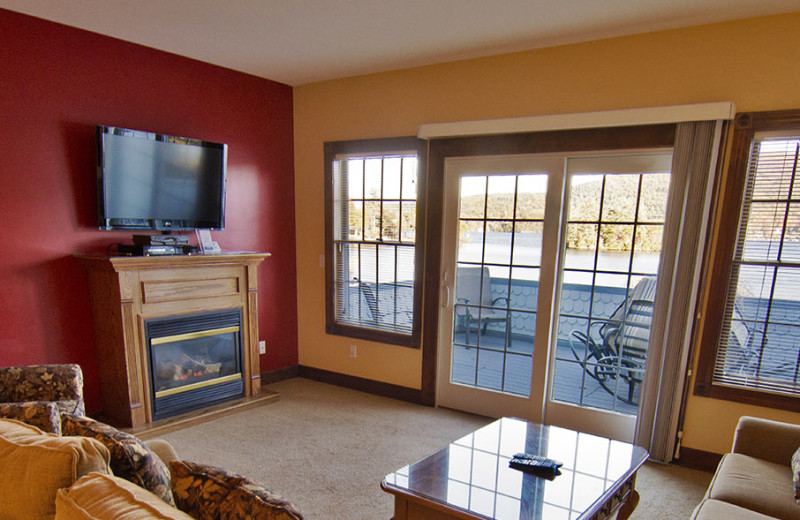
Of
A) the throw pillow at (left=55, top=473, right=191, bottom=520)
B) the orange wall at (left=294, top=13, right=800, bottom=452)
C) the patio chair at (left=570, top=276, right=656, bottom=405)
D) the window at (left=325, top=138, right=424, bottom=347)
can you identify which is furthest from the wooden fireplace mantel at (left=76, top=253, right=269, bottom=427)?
the patio chair at (left=570, top=276, right=656, bottom=405)

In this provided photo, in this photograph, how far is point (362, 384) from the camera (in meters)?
3.98

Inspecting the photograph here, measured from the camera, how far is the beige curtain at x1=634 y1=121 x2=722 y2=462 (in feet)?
8.42

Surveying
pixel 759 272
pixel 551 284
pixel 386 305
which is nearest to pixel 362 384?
pixel 386 305

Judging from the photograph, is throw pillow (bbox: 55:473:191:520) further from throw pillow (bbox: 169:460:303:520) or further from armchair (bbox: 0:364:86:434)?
armchair (bbox: 0:364:86:434)

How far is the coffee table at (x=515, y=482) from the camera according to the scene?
1590mm

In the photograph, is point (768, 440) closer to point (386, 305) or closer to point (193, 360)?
point (386, 305)

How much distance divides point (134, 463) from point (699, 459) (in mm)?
3148

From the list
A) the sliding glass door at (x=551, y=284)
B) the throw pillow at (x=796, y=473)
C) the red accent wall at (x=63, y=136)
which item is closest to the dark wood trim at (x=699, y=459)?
the sliding glass door at (x=551, y=284)

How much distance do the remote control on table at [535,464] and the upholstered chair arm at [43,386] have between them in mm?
2121

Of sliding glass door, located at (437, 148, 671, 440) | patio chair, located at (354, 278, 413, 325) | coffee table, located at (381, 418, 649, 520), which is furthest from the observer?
patio chair, located at (354, 278, 413, 325)

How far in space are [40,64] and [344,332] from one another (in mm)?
2935

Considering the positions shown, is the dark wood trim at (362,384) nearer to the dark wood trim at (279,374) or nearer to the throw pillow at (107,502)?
the dark wood trim at (279,374)

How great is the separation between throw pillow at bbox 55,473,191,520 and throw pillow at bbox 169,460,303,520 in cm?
6

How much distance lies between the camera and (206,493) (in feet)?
3.47
